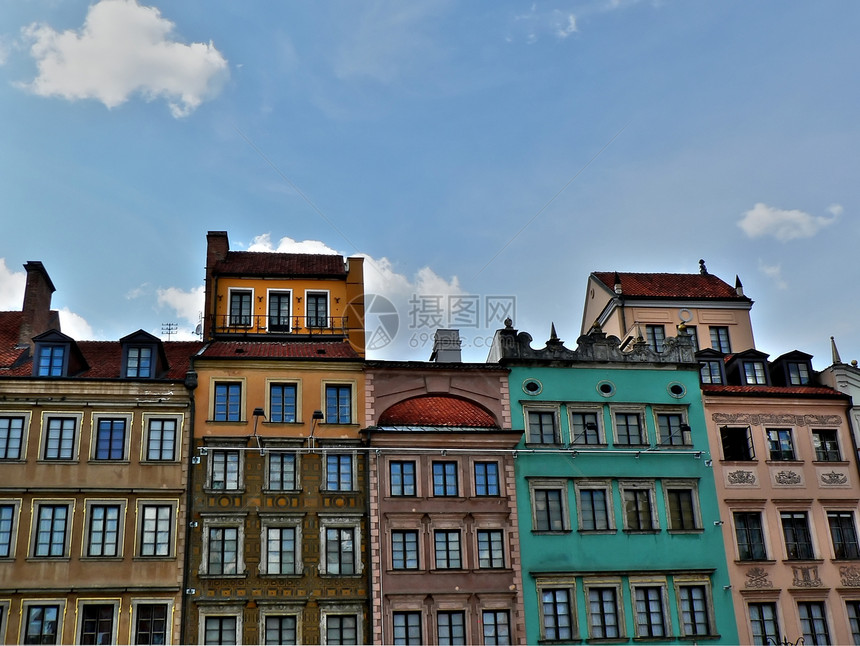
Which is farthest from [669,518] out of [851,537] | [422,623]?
[422,623]

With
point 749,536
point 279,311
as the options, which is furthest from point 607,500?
point 279,311

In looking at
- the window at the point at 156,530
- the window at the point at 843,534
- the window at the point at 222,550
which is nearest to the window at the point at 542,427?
the window at the point at 843,534

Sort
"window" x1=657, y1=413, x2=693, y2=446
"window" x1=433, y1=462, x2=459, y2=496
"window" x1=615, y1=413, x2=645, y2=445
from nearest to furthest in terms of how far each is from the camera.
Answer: "window" x1=433, y1=462, x2=459, y2=496 → "window" x1=615, y1=413, x2=645, y2=445 → "window" x1=657, y1=413, x2=693, y2=446

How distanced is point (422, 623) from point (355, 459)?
271 inches

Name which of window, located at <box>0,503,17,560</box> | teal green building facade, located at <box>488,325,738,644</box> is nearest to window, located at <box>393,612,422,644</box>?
teal green building facade, located at <box>488,325,738,644</box>

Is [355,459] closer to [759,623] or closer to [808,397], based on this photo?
[759,623]

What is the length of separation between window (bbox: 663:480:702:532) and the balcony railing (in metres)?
15.8

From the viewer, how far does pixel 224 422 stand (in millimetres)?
40312

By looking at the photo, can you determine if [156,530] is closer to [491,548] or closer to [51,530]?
[51,530]

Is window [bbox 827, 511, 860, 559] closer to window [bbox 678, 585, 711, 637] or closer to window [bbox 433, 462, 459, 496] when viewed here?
window [bbox 678, 585, 711, 637]

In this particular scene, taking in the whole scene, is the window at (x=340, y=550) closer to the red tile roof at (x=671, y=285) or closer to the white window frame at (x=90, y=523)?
the white window frame at (x=90, y=523)

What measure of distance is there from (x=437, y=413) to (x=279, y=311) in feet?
29.9

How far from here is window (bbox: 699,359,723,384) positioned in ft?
151

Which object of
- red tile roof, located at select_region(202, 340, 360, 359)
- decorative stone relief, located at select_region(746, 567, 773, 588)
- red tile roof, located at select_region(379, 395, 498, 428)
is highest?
red tile roof, located at select_region(202, 340, 360, 359)
